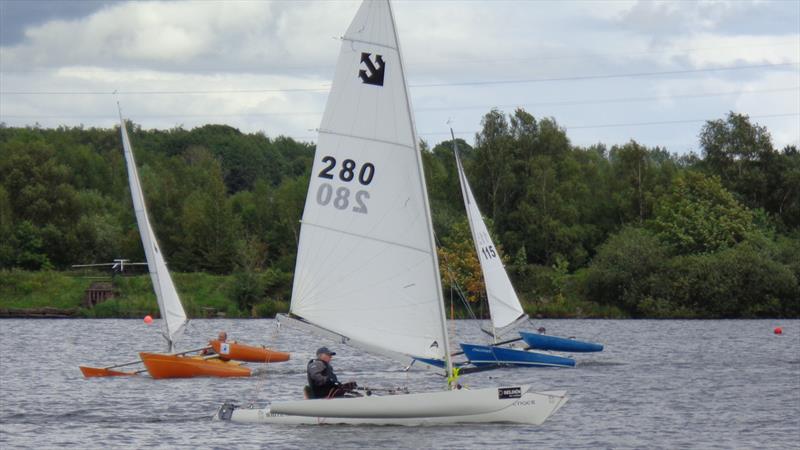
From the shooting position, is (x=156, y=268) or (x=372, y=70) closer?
(x=372, y=70)

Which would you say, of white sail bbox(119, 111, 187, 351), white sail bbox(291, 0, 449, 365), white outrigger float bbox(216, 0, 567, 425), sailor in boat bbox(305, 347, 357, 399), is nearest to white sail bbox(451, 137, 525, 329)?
white sail bbox(119, 111, 187, 351)

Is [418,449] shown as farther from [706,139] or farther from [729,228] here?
[706,139]

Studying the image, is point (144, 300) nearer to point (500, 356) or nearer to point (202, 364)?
point (202, 364)

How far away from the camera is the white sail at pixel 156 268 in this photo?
42312mm

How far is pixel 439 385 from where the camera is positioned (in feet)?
137

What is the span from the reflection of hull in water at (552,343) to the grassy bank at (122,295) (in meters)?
46.6

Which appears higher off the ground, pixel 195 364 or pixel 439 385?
pixel 195 364

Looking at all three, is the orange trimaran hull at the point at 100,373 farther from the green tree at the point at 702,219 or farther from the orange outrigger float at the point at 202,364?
the green tree at the point at 702,219

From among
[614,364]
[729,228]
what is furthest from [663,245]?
[614,364]

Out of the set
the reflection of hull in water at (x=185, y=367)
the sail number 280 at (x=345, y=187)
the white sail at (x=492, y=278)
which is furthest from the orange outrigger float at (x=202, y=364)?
the sail number 280 at (x=345, y=187)

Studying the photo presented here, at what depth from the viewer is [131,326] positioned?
8500 centimetres

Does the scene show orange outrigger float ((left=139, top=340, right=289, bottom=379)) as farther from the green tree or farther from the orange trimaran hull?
the green tree

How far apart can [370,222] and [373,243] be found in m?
0.47

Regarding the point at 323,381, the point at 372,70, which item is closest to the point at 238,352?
the point at 323,381
